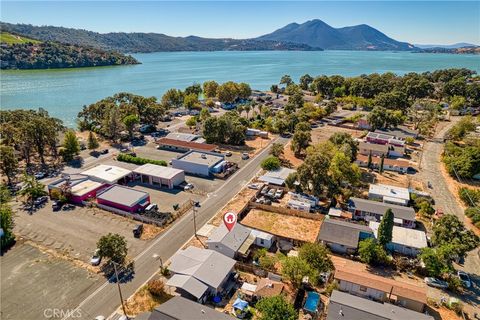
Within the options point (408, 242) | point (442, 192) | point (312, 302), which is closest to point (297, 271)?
point (312, 302)

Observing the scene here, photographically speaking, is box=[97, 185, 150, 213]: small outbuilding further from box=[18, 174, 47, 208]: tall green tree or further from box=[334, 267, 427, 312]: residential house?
box=[334, 267, 427, 312]: residential house

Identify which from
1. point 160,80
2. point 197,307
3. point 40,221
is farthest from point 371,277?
→ point 160,80

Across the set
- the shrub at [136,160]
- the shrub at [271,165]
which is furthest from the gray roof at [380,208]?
the shrub at [136,160]

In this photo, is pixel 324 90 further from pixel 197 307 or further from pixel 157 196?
pixel 197 307

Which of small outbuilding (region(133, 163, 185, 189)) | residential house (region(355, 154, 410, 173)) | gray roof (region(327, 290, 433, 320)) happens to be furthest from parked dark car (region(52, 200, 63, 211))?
residential house (region(355, 154, 410, 173))

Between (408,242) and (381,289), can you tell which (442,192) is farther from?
(381,289)

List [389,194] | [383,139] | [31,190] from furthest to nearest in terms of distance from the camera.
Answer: [383,139]
[389,194]
[31,190]
